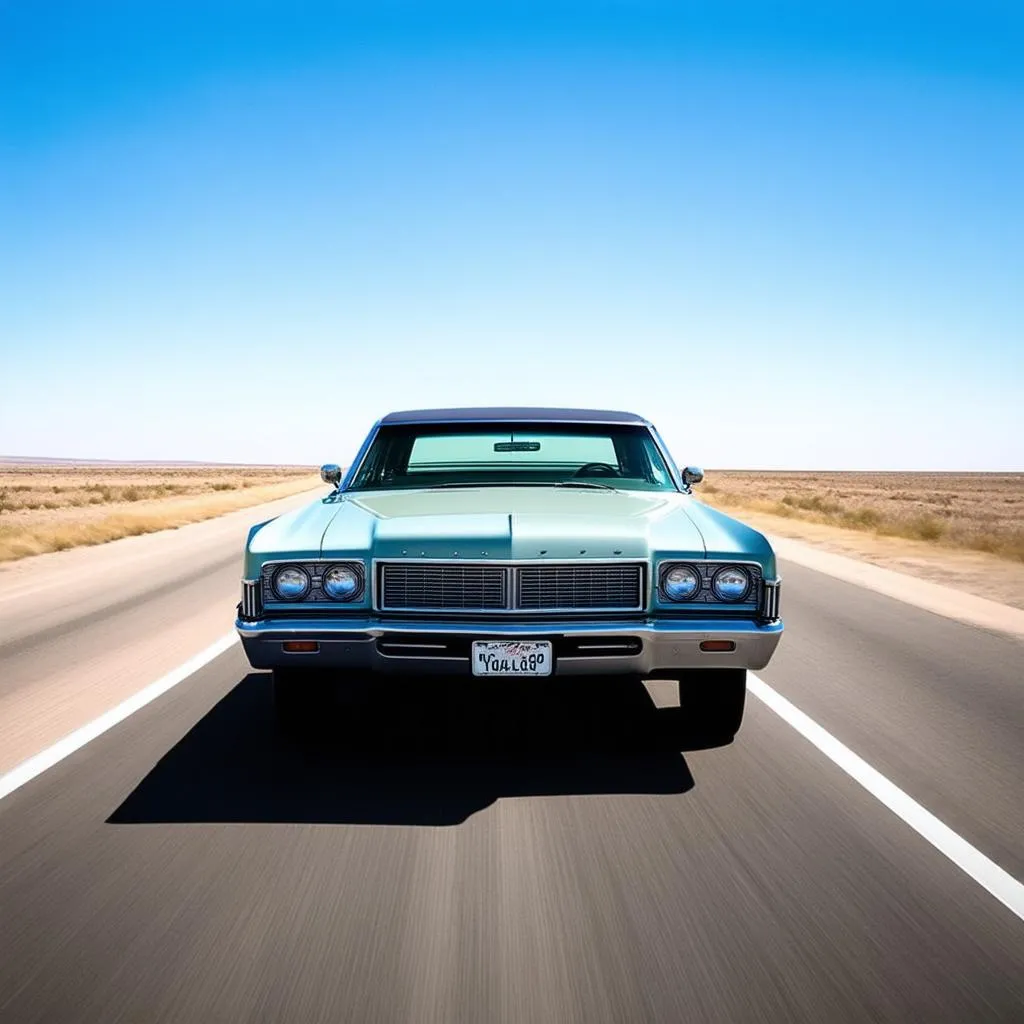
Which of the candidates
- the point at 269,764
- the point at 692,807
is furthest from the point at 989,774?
the point at 269,764

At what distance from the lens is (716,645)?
184 inches

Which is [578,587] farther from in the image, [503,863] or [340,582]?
[503,863]

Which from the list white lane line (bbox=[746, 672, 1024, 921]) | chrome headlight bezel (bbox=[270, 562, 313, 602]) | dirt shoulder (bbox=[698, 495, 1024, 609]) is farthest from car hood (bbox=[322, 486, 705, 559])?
dirt shoulder (bbox=[698, 495, 1024, 609])

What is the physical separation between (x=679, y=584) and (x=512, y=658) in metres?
0.86

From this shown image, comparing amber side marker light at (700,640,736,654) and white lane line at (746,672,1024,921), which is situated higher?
amber side marker light at (700,640,736,654)

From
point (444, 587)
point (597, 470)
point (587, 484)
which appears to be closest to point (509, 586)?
point (444, 587)

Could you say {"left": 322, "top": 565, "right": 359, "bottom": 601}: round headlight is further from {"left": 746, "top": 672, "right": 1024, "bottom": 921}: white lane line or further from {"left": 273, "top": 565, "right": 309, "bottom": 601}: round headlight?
{"left": 746, "top": 672, "right": 1024, "bottom": 921}: white lane line

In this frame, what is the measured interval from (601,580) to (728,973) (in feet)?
6.85

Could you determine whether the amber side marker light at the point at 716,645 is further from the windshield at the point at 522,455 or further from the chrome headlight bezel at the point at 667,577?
the windshield at the point at 522,455

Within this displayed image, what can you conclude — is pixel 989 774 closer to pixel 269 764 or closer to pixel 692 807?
pixel 692 807

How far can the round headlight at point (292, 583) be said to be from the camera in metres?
4.78

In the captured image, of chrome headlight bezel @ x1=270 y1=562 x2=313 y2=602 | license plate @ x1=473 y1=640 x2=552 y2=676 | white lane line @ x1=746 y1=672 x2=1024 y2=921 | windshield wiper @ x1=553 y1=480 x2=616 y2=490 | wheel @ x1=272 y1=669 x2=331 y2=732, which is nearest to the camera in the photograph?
white lane line @ x1=746 y1=672 x2=1024 y2=921

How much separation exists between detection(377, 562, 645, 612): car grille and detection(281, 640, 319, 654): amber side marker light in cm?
35

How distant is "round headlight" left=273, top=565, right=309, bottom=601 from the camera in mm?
4781
